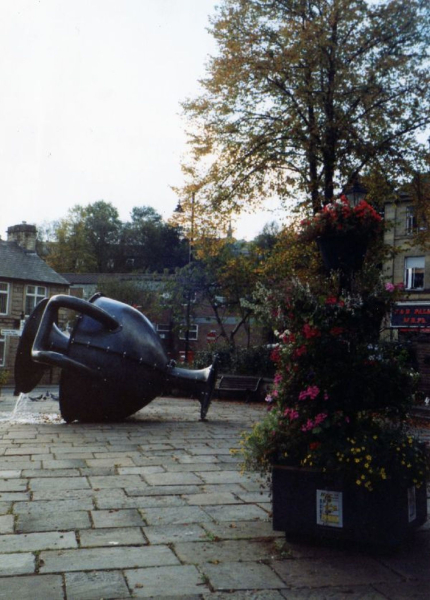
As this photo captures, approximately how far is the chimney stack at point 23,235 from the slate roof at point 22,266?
0.86m

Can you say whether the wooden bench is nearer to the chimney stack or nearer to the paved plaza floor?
the paved plaza floor

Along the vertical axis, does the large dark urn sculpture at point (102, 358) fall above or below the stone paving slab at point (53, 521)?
above

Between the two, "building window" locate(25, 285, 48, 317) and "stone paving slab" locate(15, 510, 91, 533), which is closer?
"stone paving slab" locate(15, 510, 91, 533)

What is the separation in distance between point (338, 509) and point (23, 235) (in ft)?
152

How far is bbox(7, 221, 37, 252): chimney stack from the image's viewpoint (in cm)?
4831

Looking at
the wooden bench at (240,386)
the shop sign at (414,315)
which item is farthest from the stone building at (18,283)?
the wooden bench at (240,386)

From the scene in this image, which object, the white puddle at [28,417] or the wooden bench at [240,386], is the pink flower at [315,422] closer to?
the white puddle at [28,417]

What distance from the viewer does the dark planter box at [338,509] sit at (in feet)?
16.7

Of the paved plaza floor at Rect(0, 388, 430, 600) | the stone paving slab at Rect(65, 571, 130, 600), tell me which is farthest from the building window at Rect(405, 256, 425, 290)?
the stone paving slab at Rect(65, 571, 130, 600)

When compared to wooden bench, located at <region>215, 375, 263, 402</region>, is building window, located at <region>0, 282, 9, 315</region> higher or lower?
higher

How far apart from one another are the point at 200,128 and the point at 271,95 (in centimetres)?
242

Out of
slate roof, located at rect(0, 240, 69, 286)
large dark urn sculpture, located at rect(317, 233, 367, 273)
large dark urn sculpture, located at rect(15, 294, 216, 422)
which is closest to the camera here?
large dark urn sculpture, located at rect(317, 233, 367, 273)

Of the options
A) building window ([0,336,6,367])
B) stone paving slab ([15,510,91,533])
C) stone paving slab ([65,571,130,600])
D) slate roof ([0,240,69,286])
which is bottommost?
building window ([0,336,6,367])

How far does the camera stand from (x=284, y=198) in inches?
867
